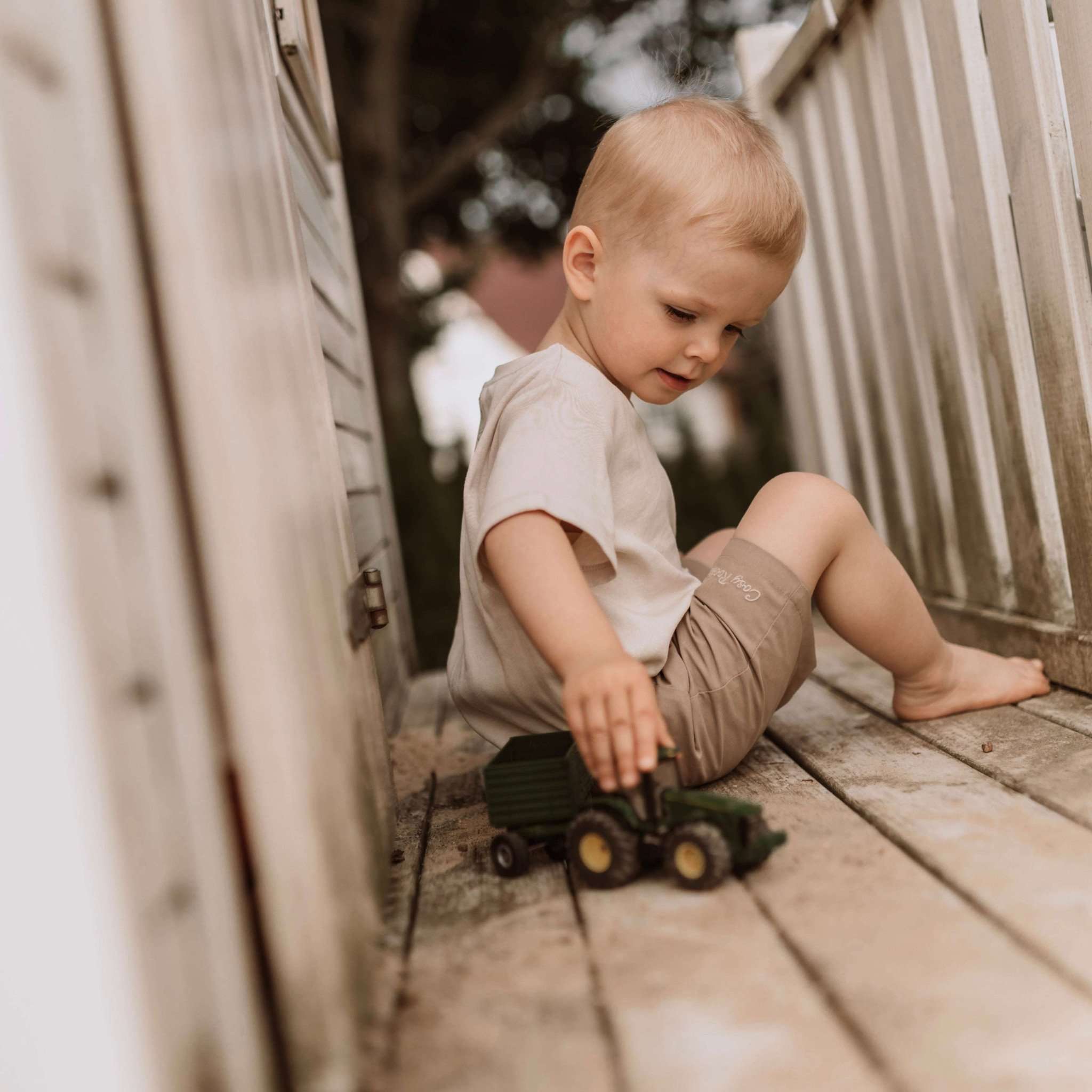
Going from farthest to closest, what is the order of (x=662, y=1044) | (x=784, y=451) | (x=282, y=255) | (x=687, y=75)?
(x=784, y=451) < (x=687, y=75) < (x=282, y=255) < (x=662, y=1044)

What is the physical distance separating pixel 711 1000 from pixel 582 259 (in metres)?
1.28

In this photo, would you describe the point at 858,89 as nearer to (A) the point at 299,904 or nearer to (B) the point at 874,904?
(B) the point at 874,904

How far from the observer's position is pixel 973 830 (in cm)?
151

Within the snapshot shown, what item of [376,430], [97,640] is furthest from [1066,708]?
[376,430]

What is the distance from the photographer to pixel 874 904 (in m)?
1.31

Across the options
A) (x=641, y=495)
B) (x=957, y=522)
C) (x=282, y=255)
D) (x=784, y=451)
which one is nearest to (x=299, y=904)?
(x=282, y=255)

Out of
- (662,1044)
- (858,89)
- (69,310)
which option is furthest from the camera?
(858,89)

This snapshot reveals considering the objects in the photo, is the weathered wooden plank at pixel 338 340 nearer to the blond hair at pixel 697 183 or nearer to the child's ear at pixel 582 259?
the child's ear at pixel 582 259

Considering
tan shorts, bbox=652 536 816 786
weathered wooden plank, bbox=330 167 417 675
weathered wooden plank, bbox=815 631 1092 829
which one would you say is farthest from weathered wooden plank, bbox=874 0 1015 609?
weathered wooden plank, bbox=330 167 417 675

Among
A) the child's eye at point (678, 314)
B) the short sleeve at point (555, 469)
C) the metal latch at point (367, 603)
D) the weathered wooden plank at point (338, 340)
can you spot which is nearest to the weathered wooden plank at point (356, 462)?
the weathered wooden plank at point (338, 340)

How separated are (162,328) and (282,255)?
49 centimetres

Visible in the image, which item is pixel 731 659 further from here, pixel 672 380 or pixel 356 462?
pixel 356 462

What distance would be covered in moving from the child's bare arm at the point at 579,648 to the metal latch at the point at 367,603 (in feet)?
0.65

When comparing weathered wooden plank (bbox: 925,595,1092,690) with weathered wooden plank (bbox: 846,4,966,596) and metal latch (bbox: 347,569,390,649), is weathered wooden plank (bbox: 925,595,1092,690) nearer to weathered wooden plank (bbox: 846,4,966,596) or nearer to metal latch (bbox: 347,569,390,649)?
weathered wooden plank (bbox: 846,4,966,596)
